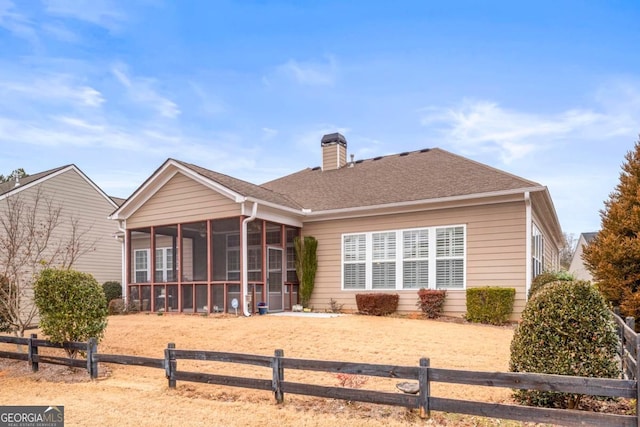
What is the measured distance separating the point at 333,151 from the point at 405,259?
25.7 ft

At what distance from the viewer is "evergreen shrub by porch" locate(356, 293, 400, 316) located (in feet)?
46.1

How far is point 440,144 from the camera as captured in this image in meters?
19.1

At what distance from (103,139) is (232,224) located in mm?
7577

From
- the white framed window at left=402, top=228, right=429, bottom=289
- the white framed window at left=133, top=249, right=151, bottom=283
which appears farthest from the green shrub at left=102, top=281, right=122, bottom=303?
the white framed window at left=402, top=228, right=429, bottom=289

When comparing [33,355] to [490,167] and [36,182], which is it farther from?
[36,182]

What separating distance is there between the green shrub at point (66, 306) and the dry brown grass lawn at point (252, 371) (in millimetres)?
721

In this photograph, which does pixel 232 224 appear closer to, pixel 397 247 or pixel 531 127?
pixel 397 247

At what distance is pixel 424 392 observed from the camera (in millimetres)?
5191

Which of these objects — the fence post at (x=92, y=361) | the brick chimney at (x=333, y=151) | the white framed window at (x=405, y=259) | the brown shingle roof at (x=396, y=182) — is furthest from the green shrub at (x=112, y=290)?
the fence post at (x=92, y=361)

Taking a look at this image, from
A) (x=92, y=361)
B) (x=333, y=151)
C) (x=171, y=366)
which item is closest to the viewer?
(x=171, y=366)

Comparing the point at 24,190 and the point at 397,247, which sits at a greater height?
the point at 24,190

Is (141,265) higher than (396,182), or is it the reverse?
(396,182)

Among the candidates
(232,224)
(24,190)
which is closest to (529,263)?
(232,224)

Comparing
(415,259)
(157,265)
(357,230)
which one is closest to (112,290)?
(157,265)
